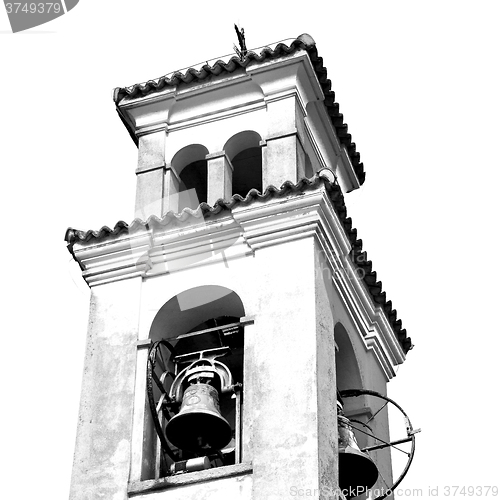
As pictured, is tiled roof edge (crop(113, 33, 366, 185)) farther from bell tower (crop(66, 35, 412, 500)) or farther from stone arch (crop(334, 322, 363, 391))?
stone arch (crop(334, 322, 363, 391))

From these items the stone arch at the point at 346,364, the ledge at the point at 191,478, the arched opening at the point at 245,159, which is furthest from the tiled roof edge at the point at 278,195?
the ledge at the point at 191,478

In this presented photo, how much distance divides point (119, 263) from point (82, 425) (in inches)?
79.7

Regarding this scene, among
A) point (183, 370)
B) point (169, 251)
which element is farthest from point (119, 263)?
point (183, 370)

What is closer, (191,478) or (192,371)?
(191,478)

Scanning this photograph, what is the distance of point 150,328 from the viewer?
15.9m

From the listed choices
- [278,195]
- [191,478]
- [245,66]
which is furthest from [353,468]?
[245,66]

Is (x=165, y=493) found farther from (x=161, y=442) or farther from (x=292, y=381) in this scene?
(x=292, y=381)

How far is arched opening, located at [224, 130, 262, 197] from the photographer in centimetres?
1792

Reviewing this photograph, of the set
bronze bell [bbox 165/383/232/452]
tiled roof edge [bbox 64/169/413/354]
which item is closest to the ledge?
bronze bell [bbox 165/383/232/452]

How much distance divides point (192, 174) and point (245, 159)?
2.23ft

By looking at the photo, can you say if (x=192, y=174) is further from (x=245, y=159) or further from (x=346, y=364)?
Result: (x=346, y=364)

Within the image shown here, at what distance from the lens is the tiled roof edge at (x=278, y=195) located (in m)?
16.0

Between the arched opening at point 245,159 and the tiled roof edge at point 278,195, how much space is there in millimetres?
1687

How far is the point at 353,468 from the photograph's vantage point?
1519 cm
